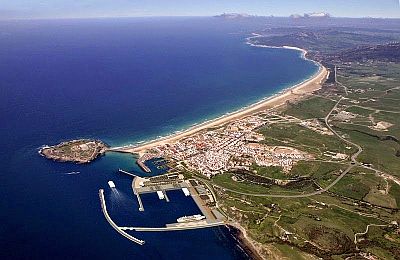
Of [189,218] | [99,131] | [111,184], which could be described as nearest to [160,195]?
[189,218]

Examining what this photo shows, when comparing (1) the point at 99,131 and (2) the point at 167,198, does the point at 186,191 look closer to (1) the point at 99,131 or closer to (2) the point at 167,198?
(2) the point at 167,198

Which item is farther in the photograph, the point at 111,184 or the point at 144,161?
the point at 144,161

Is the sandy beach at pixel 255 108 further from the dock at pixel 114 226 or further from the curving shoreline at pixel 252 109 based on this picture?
the dock at pixel 114 226

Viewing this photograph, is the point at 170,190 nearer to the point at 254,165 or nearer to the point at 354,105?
the point at 254,165

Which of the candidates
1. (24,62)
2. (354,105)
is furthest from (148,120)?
(24,62)

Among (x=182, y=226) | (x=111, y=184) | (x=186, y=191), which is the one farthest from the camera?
(x=111, y=184)

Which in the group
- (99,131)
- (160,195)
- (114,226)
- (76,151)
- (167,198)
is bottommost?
(114,226)

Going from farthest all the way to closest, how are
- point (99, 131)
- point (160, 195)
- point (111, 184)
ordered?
point (99, 131) → point (111, 184) → point (160, 195)
